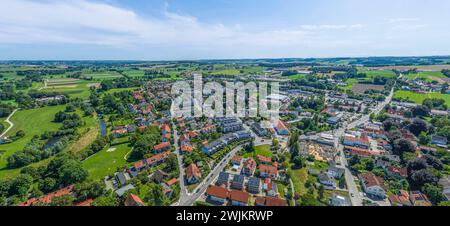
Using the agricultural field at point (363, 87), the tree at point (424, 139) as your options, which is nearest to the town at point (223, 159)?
the tree at point (424, 139)

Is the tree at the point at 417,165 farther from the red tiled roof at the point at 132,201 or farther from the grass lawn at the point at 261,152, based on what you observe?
the red tiled roof at the point at 132,201

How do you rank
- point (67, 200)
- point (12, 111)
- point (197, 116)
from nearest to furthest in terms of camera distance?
point (67, 200) < point (197, 116) < point (12, 111)

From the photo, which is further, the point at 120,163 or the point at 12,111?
the point at 12,111

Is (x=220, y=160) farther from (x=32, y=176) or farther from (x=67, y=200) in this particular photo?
(x=32, y=176)

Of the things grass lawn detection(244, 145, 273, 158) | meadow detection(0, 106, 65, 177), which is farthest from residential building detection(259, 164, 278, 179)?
meadow detection(0, 106, 65, 177)
